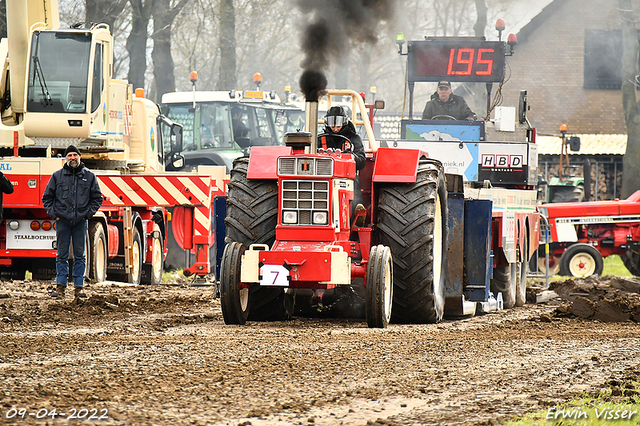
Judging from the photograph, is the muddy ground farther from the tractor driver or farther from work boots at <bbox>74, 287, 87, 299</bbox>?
work boots at <bbox>74, 287, 87, 299</bbox>

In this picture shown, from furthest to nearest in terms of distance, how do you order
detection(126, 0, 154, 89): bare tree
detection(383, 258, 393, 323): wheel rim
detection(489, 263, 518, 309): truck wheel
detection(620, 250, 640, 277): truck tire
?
detection(126, 0, 154, 89): bare tree, detection(620, 250, 640, 277): truck tire, detection(489, 263, 518, 309): truck wheel, detection(383, 258, 393, 323): wheel rim

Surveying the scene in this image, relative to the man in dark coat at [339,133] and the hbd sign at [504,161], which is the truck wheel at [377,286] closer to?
the man in dark coat at [339,133]

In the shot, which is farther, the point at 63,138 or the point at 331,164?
the point at 63,138

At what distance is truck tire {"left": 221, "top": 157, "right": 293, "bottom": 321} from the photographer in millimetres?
9180

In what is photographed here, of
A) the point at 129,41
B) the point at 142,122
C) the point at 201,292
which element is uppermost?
the point at 129,41

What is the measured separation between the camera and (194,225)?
54.9 ft

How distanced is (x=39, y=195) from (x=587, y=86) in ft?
105

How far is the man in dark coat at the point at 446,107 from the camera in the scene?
15.3 metres

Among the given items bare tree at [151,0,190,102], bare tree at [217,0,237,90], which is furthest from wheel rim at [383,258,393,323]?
bare tree at [217,0,237,90]

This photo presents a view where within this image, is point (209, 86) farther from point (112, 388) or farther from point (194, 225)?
point (112, 388)

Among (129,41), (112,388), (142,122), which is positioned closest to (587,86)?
(129,41)

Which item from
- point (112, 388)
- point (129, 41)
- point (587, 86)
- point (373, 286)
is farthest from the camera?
point (587, 86)

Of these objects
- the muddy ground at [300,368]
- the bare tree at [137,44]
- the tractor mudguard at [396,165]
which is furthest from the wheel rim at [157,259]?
the bare tree at [137,44]

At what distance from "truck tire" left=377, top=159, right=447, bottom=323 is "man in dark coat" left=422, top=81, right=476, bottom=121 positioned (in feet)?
19.0
